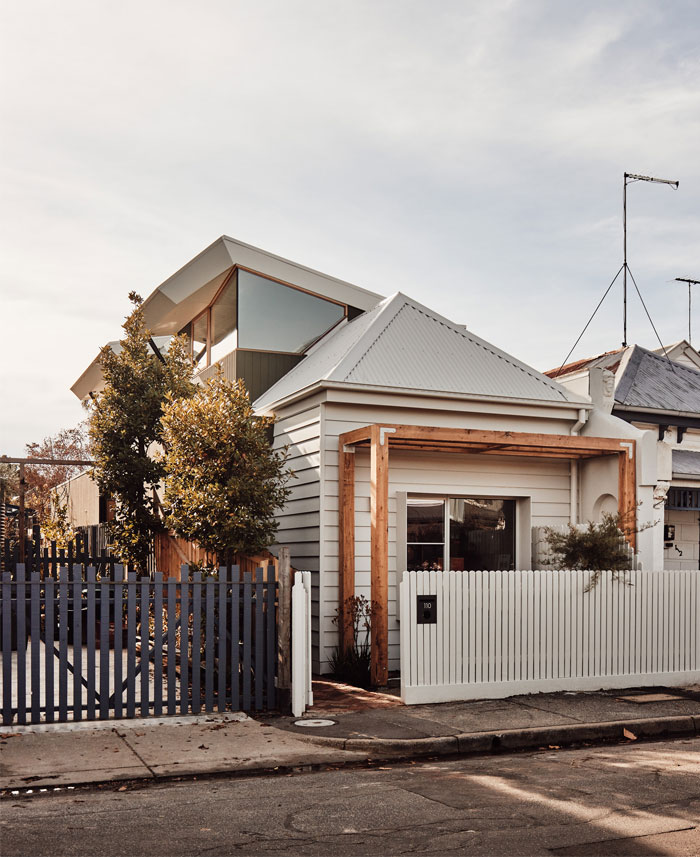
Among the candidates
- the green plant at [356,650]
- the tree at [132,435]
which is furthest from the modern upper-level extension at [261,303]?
the green plant at [356,650]

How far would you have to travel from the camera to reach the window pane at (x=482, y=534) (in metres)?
13.4

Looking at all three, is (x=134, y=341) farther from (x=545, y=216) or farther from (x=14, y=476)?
(x=14, y=476)

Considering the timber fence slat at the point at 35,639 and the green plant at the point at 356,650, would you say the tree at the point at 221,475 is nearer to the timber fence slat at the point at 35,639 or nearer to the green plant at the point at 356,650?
the green plant at the point at 356,650

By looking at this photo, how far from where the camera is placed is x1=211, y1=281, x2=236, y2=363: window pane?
15918 mm

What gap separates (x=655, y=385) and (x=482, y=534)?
5642mm

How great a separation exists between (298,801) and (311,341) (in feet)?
34.4

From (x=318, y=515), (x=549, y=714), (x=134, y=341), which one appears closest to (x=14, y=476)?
(x=134, y=341)

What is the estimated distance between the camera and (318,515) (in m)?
12.3

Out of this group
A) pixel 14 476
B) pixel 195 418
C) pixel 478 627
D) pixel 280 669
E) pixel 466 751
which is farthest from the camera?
pixel 14 476

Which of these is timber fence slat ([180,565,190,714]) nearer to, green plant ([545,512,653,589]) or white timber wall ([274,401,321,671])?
white timber wall ([274,401,321,671])

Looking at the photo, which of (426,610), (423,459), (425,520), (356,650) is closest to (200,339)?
(423,459)

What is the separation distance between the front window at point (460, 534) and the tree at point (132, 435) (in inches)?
168

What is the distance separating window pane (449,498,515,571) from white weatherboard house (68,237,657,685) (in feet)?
0.07

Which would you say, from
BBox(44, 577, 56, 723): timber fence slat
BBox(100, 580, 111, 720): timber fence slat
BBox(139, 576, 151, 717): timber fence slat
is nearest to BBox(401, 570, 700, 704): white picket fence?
BBox(139, 576, 151, 717): timber fence slat
